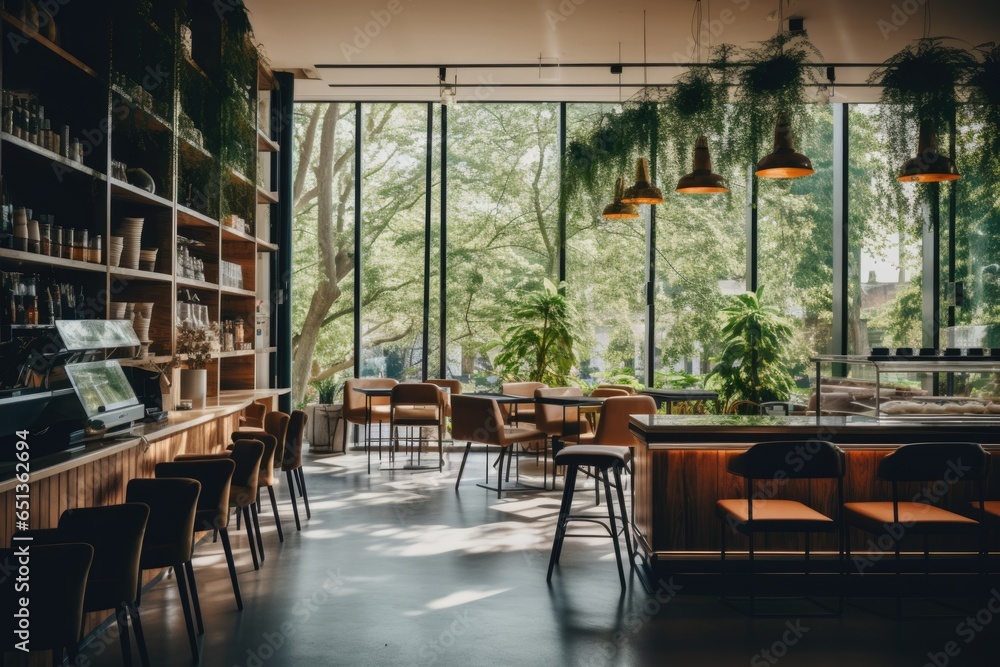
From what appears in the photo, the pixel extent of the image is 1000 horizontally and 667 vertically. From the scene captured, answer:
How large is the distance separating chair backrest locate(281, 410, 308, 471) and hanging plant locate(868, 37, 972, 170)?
471 centimetres

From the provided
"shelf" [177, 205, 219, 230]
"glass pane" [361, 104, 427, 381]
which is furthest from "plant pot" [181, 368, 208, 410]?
"glass pane" [361, 104, 427, 381]

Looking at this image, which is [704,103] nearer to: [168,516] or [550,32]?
[550,32]

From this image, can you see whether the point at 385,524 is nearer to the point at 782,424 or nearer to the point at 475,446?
the point at 782,424

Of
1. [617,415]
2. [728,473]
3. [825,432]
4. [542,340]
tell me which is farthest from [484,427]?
[825,432]

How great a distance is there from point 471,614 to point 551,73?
6345 mm

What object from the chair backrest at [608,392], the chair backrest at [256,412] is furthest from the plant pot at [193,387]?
the chair backrest at [608,392]

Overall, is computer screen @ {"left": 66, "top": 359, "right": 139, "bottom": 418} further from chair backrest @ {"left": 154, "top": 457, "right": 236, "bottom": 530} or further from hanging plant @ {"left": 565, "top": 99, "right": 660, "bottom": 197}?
hanging plant @ {"left": 565, "top": 99, "right": 660, "bottom": 197}

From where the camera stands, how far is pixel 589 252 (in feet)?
32.4

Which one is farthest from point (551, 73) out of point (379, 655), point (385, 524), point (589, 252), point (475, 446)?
point (379, 655)

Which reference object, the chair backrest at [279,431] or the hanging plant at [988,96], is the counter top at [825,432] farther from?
the chair backrest at [279,431]

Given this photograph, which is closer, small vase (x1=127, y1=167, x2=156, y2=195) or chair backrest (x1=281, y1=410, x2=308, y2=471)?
small vase (x1=127, y1=167, x2=156, y2=195)

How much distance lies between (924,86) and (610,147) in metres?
2.40

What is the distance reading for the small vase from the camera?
5070mm

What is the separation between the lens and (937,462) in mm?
3908
